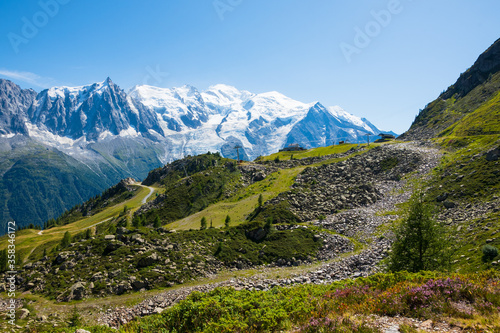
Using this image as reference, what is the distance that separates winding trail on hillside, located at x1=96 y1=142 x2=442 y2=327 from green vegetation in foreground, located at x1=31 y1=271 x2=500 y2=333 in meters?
12.0

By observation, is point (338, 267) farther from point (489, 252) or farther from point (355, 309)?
point (355, 309)

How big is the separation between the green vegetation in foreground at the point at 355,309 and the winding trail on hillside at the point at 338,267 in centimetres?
1196

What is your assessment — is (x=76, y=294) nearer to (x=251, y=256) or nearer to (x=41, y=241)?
(x=251, y=256)

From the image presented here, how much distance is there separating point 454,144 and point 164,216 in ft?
363

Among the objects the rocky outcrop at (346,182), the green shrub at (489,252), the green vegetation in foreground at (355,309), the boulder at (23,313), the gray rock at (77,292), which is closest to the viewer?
the green vegetation in foreground at (355,309)

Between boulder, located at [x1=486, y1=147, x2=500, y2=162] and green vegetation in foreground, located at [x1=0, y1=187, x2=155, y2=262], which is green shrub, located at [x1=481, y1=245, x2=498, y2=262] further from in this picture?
green vegetation in foreground, located at [x1=0, y1=187, x2=155, y2=262]

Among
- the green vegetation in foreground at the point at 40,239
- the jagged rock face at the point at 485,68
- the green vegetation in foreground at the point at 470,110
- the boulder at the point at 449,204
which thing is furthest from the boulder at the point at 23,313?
the jagged rock face at the point at 485,68

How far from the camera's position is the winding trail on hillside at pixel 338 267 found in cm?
2944

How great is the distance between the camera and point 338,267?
37.1 meters

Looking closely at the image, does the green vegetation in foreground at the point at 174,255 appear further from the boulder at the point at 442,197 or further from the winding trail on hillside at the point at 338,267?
the boulder at the point at 442,197

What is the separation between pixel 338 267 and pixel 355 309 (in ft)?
79.3

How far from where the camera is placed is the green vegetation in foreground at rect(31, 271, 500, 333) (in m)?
12.8

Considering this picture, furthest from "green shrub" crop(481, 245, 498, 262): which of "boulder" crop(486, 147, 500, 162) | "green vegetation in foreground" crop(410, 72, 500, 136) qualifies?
"green vegetation in foreground" crop(410, 72, 500, 136)

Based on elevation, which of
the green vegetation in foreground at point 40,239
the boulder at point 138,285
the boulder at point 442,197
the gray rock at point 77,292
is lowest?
the boulder at point 442,197
